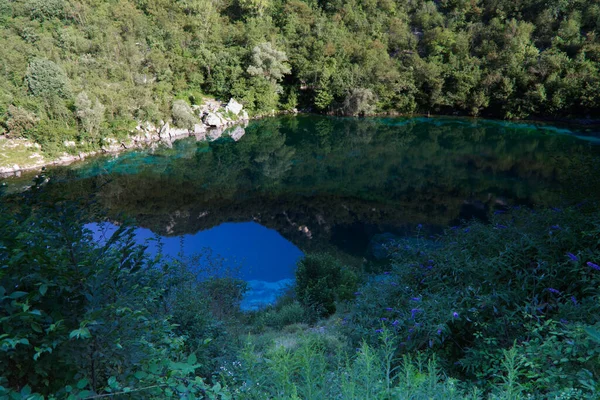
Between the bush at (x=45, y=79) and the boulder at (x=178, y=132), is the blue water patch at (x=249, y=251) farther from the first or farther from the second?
the boulder at (x=178, y=132)

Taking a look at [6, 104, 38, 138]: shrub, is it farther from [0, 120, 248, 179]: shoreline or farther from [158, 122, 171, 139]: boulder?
[158, 122, 171, 139]: boulder

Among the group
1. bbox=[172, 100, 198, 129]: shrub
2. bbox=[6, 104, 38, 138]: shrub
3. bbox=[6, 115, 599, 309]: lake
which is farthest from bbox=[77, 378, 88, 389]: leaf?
bbox=[172, 100, 198, 129]: shrub

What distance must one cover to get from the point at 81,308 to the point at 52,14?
147ft

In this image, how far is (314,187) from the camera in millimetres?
19984

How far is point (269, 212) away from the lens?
1698 centimetres

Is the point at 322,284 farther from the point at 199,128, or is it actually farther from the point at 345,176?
the point at 199,128

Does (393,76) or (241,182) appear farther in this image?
(393,76)

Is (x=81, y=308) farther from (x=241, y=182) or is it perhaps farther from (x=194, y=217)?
(x=241, y=182)

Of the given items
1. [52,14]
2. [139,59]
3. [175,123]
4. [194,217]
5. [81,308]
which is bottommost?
[194,217]

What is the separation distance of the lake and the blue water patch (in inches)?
2.5

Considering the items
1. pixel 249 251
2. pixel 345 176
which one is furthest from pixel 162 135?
pixel 249 251

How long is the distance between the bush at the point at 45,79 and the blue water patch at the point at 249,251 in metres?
16.3

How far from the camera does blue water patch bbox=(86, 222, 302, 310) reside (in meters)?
11.5

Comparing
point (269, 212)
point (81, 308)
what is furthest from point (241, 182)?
point (81, 308)
